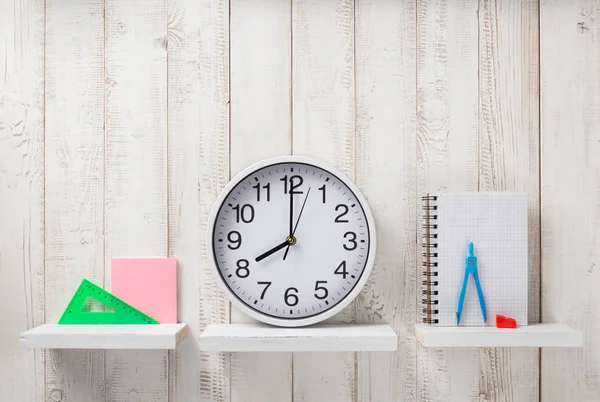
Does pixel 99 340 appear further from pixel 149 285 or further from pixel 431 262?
pixel 431 262

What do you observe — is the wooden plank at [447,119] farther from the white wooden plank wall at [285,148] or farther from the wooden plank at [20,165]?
the wooden plank at [20,165]

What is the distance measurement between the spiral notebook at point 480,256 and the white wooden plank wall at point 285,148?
56 millimetres

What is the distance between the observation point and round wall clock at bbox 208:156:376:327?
119cm

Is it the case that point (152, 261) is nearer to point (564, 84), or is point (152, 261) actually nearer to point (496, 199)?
point (496, 199)

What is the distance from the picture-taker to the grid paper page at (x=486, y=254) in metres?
1.18

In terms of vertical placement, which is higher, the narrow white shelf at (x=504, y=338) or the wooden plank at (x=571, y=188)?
the wooden plank at (x=571, y=188)

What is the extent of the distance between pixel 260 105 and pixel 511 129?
453 mm

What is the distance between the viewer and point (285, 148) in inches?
48.8

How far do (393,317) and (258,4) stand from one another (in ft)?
2.01

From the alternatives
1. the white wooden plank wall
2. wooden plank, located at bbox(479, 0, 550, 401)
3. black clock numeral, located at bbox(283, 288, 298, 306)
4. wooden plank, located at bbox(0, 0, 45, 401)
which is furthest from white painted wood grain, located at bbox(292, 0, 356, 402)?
wooden plank, located at bbox(0, 0, 45, 401)

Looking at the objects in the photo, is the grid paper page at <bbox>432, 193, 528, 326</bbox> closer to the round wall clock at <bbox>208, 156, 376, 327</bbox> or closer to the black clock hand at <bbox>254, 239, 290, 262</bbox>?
the round wall clock at <bbox>208, 156, 376, 327</bbox>

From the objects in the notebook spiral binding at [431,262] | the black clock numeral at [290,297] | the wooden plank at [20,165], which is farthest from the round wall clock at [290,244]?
the wooden plank at [20,165]

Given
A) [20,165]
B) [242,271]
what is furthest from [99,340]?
[20,165]

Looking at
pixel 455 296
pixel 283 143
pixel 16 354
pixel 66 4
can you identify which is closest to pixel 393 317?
pixel 455 296
